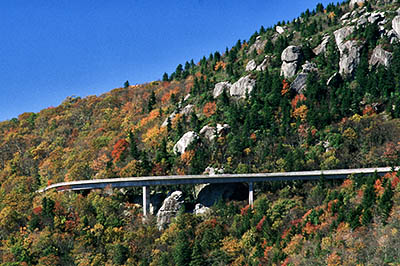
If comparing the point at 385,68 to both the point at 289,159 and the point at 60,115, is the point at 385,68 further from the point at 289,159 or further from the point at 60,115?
the point at 60,115

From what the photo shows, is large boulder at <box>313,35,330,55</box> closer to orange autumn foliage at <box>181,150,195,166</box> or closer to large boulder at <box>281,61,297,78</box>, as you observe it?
large boulder at <box>281,61,297,78</box>

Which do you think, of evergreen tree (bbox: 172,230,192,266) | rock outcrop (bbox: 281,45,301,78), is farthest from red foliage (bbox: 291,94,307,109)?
evergreen tree (bbox: 172,230,192,266)

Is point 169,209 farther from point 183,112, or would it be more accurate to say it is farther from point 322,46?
point 322,46

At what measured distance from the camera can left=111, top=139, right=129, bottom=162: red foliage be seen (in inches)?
3999

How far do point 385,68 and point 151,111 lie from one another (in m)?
67.0

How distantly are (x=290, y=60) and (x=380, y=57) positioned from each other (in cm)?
2360

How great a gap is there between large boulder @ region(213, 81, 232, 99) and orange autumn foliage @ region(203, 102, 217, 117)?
6.81 meters

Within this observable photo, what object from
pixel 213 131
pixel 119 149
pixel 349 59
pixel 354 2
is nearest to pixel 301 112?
pixel 213 131

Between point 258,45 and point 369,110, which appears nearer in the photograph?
point 369,110

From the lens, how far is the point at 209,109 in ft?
372

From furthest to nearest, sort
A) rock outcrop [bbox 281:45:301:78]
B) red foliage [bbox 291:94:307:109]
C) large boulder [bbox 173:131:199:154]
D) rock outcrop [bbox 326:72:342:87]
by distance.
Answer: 1. rock outcrop [bbox 281:45:301:78]
2. rock outcrop [bbox 326:72:342:87]
3. red foliage [bbox 291:94:307:109]
4. large boulder [bbox 173:131:199:154]

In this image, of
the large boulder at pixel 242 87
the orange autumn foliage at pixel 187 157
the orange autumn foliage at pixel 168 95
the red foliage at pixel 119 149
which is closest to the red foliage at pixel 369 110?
the large boulder at pixel 242 87

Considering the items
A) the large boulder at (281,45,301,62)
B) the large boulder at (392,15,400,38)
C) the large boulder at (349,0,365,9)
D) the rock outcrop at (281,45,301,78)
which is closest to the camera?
the large boulder at (392,15,400,38)

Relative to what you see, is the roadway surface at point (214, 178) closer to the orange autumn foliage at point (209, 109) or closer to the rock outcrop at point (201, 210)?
the rock outcrop at point (201, 210)
